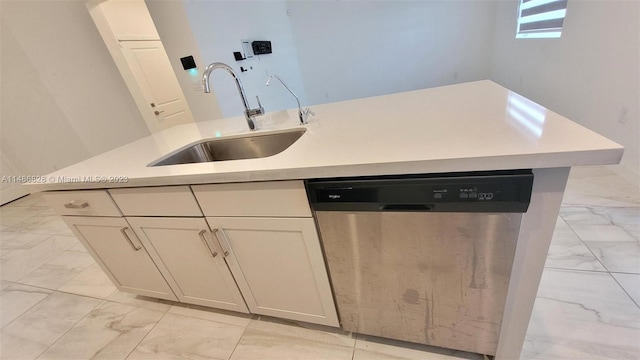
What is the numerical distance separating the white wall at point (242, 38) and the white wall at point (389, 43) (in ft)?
1.87

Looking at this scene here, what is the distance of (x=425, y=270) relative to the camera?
0.81 meters

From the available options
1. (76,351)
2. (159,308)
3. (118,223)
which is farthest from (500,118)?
(76,351)

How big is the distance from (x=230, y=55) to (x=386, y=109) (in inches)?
100

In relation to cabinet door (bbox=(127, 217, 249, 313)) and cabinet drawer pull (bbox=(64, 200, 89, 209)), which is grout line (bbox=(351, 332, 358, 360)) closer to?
cabinet door (bbox=(127, 217, 249, 313))

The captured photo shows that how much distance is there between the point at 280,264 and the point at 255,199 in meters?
0.31

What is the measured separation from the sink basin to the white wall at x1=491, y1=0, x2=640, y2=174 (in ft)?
8.48

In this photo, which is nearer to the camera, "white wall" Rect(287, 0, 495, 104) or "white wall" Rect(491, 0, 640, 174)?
"white wall" Rect(491, 0, 640, 174)

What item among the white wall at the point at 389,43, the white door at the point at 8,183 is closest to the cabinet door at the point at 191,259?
the white door at the point at 8,183

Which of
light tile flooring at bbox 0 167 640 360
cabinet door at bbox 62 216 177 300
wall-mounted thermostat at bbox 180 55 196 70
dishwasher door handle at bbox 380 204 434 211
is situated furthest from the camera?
wall-mounted thermostat at bbox 180 55 196 70

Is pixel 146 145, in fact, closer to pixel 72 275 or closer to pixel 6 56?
pixel 72 275

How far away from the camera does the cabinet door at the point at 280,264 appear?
916 mm

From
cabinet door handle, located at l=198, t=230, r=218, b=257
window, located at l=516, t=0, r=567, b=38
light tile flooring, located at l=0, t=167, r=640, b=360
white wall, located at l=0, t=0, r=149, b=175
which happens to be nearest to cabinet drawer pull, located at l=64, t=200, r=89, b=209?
cabinet door handle, located at l=198, t=230, r=218, b=257

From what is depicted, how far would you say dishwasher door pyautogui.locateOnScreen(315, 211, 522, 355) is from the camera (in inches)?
28.2

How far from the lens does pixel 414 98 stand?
1.24 metres
